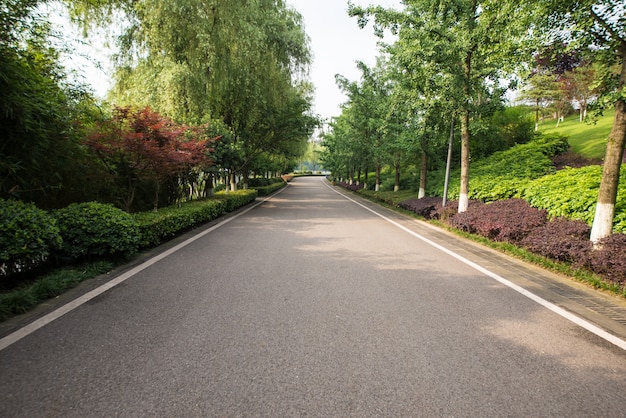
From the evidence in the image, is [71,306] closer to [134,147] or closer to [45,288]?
[45,288]

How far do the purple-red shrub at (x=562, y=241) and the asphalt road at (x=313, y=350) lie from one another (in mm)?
1008

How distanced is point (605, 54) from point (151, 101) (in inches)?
523

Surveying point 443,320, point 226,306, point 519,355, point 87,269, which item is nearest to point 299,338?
point 226,306

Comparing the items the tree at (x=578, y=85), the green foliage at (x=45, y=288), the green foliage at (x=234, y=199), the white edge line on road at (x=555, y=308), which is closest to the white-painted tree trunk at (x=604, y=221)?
the white edge line on road at (x=555, y=308)

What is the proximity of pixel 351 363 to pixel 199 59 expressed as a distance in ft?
44.0

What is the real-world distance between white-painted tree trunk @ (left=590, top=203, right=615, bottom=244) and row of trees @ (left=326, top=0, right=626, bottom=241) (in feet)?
0.04

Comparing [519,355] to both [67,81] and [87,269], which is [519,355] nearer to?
[87,269]

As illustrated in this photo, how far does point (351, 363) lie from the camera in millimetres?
2502

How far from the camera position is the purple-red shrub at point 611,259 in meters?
4.42

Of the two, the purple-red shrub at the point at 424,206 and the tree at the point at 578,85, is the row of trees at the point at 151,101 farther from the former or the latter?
the tree at the point at 578,85

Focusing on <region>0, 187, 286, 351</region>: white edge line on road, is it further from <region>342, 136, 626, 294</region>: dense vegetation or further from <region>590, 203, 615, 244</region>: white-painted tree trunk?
<region>590, 203, 615, 244</region>: white-painted tree trunk

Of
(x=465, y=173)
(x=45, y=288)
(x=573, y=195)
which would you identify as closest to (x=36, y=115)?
(x=45, y=288)

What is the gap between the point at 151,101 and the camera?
11891 millimetres

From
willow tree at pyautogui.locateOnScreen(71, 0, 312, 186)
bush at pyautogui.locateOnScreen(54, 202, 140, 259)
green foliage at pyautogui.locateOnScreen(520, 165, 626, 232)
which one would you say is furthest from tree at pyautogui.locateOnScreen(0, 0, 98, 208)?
green foliage at pyautogui.locateOnScreen(520, 165, 626, 232)
